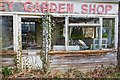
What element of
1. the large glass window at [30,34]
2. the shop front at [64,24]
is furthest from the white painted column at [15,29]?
the large glass window at [30,34]

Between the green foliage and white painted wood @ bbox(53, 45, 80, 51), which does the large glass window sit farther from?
the green foliage

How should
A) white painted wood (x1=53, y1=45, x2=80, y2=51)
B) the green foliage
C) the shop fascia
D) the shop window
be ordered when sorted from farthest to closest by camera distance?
1. white painted wood (x1=53, y1=45, x2=80, y2=51)
2. the shop window
3. the shop fascia
4. the green foliage

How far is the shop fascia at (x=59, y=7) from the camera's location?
686cm

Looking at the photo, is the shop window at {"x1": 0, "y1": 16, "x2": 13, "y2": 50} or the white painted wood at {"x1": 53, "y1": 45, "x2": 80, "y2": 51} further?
the white painted wood at {"x1": 53, "y1": 45, "x2": 80, "y2": 51}

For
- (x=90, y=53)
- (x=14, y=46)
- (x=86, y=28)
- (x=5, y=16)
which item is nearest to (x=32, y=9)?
(x=5, y=16)

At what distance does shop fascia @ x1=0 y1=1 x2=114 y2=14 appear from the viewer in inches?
270

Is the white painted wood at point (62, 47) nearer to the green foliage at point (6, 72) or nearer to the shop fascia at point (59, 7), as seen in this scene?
the shop fascia at point (59, 7)

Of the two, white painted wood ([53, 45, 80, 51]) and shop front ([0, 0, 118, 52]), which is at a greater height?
shop front ([0, 0, 118, 52])

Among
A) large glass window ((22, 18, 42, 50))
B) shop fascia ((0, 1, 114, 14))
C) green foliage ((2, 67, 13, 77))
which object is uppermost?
shop fascia ((0, 1, 114, 14))

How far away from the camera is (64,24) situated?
7.24 m

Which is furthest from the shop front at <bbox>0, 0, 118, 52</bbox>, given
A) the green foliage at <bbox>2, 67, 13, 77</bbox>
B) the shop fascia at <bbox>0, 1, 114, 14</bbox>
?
the green foliage at <bbox>2, 67, 13, 77</bbox>

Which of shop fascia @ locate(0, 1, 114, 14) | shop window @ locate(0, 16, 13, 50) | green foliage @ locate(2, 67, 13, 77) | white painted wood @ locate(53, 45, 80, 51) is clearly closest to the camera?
green foliage @ locate(2, 67, 13, 77)

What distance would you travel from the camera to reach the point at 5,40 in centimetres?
704

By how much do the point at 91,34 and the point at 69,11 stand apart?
117 centimetres
